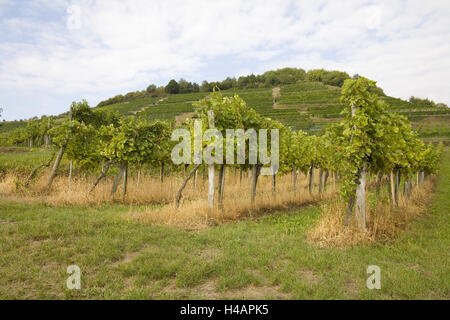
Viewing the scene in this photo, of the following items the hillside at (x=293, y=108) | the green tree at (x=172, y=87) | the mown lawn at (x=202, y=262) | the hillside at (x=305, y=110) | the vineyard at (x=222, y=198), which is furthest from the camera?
the green tree at (x=172, y=87)

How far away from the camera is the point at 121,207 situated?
30.5 feet

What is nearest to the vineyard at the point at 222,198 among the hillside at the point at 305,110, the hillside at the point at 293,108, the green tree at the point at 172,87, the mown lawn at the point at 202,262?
the mown lawn at the point at 202,262

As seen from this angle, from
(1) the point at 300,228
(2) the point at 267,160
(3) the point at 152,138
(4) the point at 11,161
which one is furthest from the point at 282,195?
(4) the point at 11,161

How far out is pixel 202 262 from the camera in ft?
15.0

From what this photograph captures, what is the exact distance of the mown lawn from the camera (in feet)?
12.1

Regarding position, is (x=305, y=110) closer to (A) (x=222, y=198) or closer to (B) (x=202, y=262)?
(A) (x=222, y=198)

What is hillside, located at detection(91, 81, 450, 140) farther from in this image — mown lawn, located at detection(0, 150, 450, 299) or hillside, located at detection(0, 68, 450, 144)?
mown lawn, located at detection(0, 150, 450, 299)

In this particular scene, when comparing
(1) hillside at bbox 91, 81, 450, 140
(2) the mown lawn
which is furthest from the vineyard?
(1) hillside at bbox 91, 81, 450, 140

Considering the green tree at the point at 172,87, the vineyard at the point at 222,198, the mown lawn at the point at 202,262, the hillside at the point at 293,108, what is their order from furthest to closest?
the green tree at the point at 172,87 → the hillside at the point at 293,108 → the vineyard at the point at 222,198 → the mown lawn at the point at 202,262

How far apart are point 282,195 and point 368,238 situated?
5.25m

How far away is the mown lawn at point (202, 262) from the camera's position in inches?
145

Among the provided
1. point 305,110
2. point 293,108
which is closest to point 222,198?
Result: point 305,110

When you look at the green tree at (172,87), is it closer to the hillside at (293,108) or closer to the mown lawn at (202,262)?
the hillside at (293,108)
